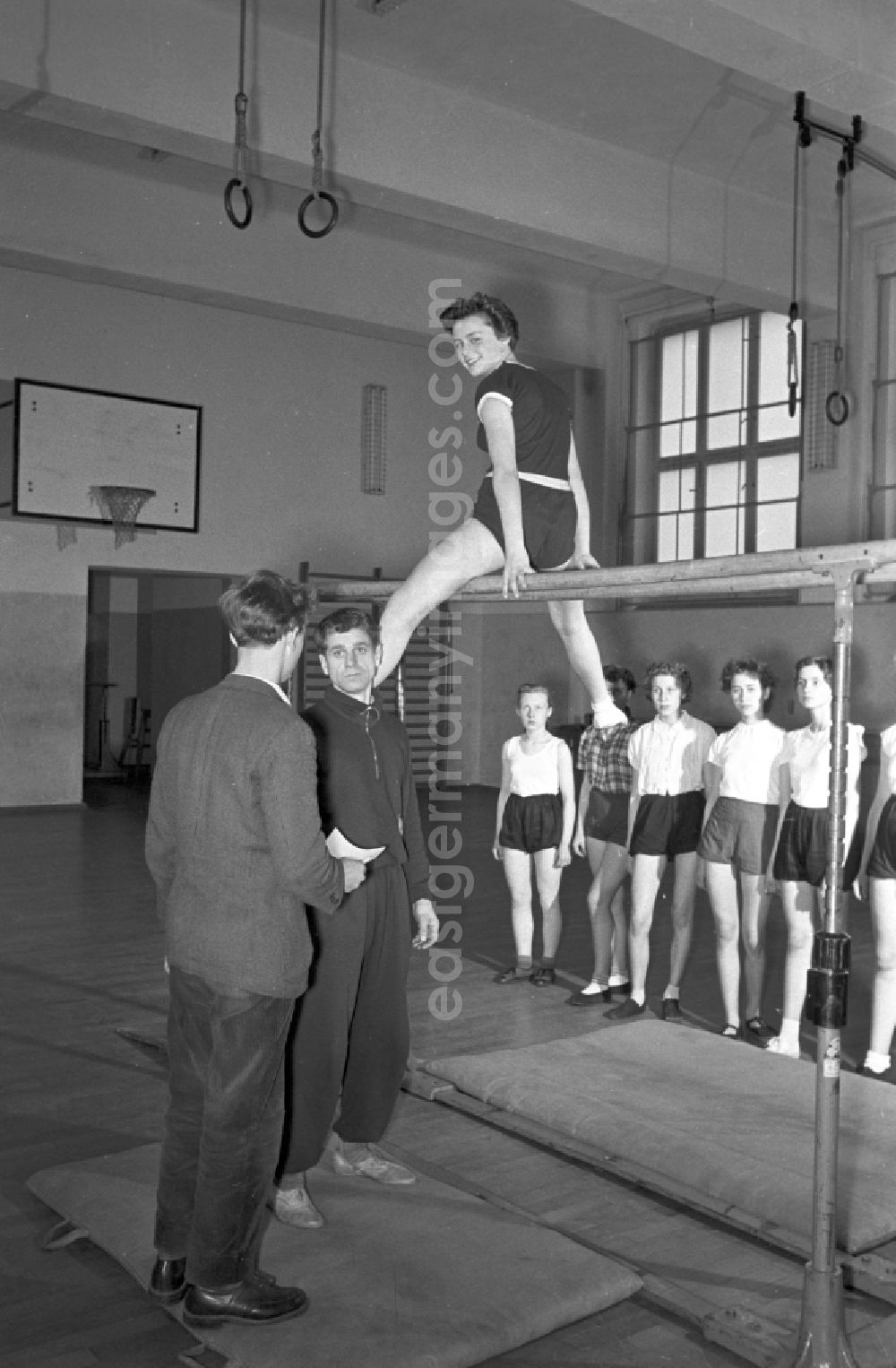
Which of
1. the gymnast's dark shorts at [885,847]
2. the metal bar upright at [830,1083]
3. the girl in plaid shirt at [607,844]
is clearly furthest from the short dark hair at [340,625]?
the girl in plaid shirt at [607,844]

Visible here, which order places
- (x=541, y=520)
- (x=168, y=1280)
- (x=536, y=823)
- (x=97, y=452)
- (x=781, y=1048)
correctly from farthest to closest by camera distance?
1. (x=97, y=452)
2. (x=536, y=823)
3. (x=781, y=1048)
4. (x=541, y=520)
5. (x=168, y=1280)

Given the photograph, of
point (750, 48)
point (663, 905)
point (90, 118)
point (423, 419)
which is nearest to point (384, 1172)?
point (663, 905)

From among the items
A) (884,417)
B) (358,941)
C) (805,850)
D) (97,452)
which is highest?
(884,417)

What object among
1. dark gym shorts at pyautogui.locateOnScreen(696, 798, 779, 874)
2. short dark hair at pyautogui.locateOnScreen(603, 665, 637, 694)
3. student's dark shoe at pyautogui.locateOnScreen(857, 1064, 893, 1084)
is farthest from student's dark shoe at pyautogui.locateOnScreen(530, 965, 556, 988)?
student's dark shoe at pyautogui.locateOnScreen(857, 1064, 893, 1084)

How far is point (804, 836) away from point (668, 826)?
683 millimetres

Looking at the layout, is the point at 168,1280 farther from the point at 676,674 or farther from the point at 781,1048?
the point at 676,674

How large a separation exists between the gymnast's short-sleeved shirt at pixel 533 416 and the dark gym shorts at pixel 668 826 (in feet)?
6.81

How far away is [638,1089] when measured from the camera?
4.38 m

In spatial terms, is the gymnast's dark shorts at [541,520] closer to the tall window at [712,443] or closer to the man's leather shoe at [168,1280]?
the man's leather shoe at [168,1280]

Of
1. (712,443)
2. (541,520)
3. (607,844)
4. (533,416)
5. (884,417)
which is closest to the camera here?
(533,416)

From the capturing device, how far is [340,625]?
3.49 metres

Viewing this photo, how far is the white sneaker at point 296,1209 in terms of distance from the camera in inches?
133

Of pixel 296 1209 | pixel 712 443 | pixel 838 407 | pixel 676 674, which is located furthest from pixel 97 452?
pixel 296 1209

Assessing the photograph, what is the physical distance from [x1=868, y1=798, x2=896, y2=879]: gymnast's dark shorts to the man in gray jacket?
8.32 feet
